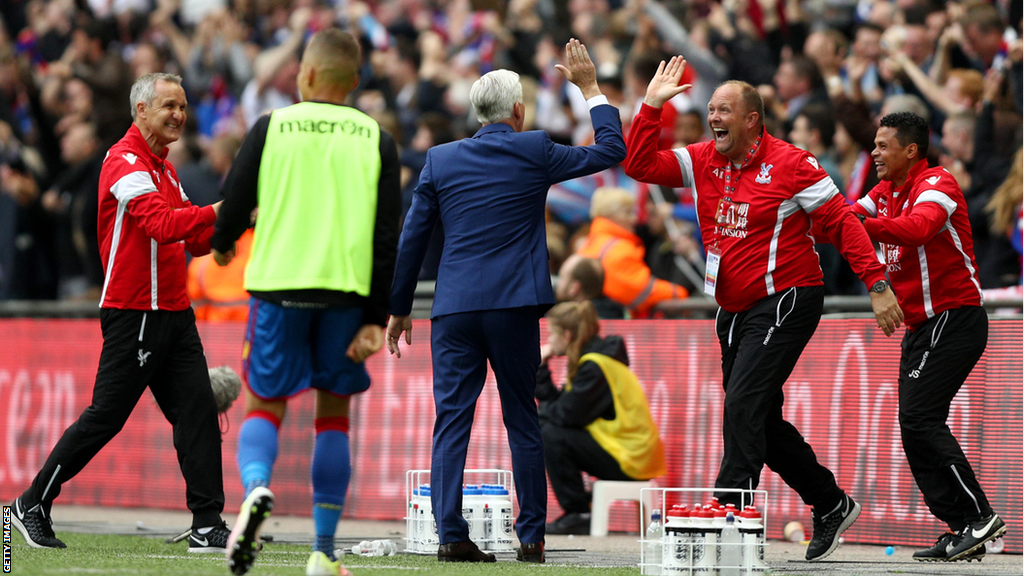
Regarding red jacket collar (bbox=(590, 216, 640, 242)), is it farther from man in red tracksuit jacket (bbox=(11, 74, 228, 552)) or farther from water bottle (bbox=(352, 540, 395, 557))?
man in red tracksuit jacket (bbox=(11, 74, 228, 552))

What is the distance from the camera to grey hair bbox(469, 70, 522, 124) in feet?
24.7

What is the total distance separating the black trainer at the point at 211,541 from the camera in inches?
302

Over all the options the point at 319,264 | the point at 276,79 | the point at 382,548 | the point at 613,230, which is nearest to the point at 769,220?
the point at 319,264

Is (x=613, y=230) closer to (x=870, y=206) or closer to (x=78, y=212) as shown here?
(x=870, y=206)

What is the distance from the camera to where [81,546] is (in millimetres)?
8047

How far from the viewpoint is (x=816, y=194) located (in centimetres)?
742

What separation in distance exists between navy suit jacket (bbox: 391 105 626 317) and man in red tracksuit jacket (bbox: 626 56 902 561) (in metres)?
0.45

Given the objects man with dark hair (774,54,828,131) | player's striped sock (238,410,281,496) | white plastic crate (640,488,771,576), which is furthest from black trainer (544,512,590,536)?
player's striped sock (238,410,281,496)

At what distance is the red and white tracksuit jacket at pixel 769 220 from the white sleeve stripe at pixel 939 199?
1.78 feet

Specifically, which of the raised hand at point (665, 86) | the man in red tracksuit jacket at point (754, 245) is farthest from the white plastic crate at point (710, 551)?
the raised hand at point (665, 86)

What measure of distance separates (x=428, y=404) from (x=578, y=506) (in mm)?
1633

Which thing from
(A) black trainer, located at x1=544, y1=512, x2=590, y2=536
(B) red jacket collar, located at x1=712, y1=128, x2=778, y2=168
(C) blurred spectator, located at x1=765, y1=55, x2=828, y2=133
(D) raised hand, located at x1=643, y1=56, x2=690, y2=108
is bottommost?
(A) black trainer, located at x1=544, y1=512, x2=590, y2=536

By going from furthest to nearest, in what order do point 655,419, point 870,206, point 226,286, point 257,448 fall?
point 226,286 < point 655,419 < point 870,206 < point 257,448

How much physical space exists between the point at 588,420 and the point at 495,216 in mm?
3096
